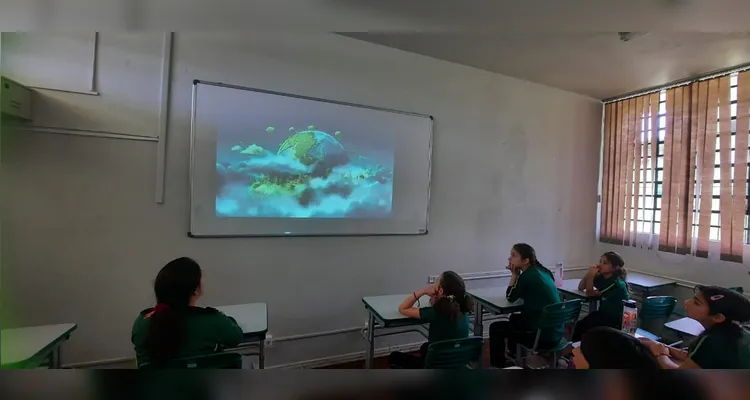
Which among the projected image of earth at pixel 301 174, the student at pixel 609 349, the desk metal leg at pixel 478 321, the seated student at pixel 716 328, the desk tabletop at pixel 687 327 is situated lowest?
the desk metal leg at pixel 478 321

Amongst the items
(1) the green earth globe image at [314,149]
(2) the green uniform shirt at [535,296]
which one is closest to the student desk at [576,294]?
(2) the green uniform shirt at [535,296]

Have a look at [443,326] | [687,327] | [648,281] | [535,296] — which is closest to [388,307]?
[443,326]

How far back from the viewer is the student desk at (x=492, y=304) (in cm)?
247

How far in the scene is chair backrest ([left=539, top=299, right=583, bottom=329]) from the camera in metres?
2.37

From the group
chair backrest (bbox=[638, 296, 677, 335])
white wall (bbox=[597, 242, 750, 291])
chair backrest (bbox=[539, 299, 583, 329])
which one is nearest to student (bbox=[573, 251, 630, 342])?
chair backrest (bbox=[638, 296, 677, 335])

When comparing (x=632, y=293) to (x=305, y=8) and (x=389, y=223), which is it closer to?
(x=389, y=223)

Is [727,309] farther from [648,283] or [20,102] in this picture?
[20,102]

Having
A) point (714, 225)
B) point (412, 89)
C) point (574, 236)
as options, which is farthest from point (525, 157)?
point (714, 225)

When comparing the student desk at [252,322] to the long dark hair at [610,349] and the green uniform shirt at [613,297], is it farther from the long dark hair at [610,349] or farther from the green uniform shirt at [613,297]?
the green uniform shirt at [613,297]

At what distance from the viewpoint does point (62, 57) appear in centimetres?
202

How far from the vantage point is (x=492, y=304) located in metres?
2.54

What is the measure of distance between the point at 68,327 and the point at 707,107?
5.27 metres

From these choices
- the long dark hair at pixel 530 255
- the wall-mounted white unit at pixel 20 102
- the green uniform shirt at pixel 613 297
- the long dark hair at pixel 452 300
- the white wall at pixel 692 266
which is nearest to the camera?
the wall-mounted white unit at pixel 20 102

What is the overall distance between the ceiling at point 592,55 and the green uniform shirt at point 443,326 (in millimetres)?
1848
